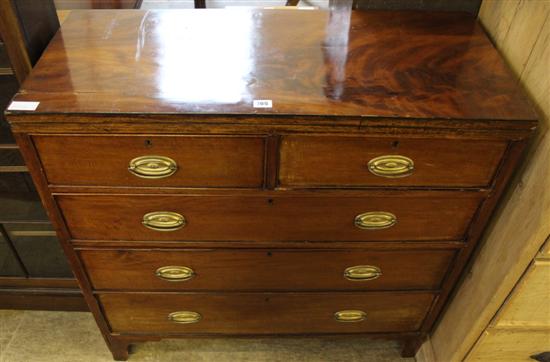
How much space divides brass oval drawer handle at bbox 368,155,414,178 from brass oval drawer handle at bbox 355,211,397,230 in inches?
4.8

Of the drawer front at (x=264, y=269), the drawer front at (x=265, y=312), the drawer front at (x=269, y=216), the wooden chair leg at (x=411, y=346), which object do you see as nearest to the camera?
the drawer front at (x=269, y=216)

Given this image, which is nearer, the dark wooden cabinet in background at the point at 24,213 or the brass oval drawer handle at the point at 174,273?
the dark wooden cabinet in background at the point at 24,213

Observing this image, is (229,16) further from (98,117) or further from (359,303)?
(359,303)

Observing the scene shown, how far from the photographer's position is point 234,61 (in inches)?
39.3

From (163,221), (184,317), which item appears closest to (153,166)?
(163,221)

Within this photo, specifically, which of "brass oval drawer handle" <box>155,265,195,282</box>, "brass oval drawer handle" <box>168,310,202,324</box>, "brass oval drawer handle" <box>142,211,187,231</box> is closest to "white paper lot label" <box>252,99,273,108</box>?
"brass oval drawer handle" <box>142,211,187,231</box>

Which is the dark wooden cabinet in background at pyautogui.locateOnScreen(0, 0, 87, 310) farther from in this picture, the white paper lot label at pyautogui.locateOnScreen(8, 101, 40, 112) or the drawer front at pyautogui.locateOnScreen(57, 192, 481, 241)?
the drawer front at pyautogui.locateOnScreen(57, 192, 481, 241)

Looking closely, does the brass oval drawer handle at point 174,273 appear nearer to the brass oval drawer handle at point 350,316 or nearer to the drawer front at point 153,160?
the drawer front at point 153,160

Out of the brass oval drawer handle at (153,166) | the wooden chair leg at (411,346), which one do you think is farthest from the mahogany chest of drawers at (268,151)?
the wooden chair leg at (411,346)

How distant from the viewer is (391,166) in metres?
0.96

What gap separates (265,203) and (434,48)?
50cm

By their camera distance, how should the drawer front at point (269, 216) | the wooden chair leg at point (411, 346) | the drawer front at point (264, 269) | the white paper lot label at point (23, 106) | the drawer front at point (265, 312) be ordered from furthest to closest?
the wooden chair leg at point (411, 346) → the drawer front at point (265, 312) → the drawer front at point (264, 269) → the drawer front at point (269, 216) → the white paper lot label at point (23, 106)

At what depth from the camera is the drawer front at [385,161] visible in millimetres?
919

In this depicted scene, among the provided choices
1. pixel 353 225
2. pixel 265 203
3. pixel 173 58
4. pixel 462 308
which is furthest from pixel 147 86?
pixel 462 308
